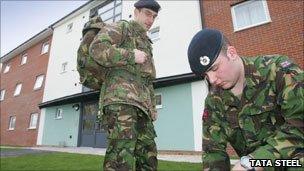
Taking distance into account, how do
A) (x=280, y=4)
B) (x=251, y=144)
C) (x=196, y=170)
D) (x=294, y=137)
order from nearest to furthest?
(x=294, y=137), (x=251, y=144), (x=196, y=170), (x=280, y=4)

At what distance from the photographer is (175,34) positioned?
460 inches

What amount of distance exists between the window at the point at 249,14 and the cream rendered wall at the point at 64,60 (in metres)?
9.73

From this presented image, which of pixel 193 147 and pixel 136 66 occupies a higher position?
pixel 136 66

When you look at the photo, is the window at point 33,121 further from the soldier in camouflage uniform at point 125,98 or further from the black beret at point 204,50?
the black beret at point 204,50

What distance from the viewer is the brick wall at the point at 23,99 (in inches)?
737

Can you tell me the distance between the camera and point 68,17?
18.3 m

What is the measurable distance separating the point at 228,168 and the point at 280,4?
358 inches

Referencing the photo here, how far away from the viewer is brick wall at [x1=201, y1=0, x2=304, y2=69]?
862 cm

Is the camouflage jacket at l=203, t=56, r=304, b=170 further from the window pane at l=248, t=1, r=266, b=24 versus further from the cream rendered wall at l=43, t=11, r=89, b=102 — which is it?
the cream rendered wall at l=43, t=11, r=89, b=102

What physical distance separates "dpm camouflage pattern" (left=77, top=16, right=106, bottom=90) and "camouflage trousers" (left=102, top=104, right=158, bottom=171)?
0.36m

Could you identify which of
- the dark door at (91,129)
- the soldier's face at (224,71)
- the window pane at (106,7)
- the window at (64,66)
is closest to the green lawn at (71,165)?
the soldier's face at (224,71)

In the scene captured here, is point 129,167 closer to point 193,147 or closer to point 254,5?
point 193,147

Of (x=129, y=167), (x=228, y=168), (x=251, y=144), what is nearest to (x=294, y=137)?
(x=251, y=144)

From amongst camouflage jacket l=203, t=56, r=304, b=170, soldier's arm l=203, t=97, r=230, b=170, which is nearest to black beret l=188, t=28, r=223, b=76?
camouflage jacket l=203, t=56, r=304, b=170
